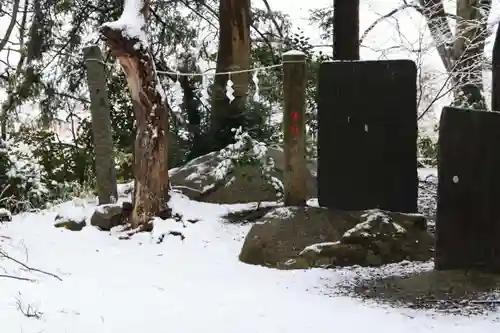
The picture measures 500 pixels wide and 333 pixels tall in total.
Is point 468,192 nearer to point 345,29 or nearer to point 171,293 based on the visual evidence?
point 171,293

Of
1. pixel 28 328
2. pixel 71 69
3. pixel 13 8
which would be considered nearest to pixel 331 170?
pixel 28 328

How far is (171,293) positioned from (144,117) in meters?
2.06

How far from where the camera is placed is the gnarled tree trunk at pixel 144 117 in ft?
17.4

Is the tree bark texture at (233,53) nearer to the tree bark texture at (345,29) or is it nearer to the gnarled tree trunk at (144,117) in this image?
the tree bark texture at (345,29)

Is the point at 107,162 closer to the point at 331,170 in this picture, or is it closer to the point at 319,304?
the point at 331,170

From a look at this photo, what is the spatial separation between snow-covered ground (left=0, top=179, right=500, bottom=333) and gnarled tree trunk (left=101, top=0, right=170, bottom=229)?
0.75 ft

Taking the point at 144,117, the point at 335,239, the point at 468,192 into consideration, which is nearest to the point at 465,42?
the point at 335,239

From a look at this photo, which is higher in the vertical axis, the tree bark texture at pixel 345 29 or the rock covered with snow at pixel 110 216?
the tree bark texture at pixel 345 29

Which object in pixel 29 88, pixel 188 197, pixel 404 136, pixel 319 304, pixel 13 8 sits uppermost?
pixel 13 8

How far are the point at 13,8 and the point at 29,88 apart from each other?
131cm

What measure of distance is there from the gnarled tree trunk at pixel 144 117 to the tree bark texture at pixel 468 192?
247cm

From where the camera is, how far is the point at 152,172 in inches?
219

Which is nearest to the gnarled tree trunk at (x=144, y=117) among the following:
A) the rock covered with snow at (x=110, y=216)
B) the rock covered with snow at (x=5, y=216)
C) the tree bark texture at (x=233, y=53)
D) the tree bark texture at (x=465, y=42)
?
the rock covered with snow at (x=110, y=216)

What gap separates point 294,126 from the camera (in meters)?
5.32
